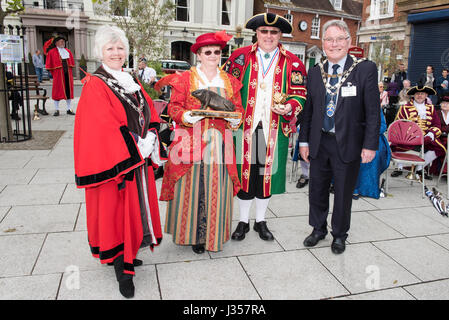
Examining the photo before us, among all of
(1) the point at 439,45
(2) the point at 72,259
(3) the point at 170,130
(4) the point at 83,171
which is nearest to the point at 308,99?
(3) the point at 170,130

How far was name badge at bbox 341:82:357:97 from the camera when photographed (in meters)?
3.21

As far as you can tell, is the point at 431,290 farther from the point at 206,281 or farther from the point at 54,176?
the point at 54,176

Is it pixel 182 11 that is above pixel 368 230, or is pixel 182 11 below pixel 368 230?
above

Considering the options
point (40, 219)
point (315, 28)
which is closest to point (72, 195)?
point (40, 219)

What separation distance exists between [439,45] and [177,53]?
18.7 meters

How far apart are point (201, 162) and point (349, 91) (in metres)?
1.43

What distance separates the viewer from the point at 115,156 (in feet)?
8.45

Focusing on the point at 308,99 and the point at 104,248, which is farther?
the point at 308,99

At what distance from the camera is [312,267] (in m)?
3.25

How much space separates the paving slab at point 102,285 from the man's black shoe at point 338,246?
5.57ft

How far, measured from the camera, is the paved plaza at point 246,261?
2.84 meters

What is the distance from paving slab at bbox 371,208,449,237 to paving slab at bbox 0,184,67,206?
401 cm
